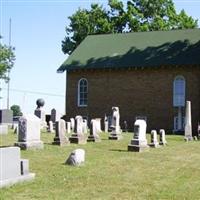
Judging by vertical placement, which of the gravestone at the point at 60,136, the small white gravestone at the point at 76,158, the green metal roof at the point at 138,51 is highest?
the green metal roof at the point at 138,51

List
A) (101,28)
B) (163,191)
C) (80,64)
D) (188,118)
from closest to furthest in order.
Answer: (163,191), (188,118), (80,64), (101,28)

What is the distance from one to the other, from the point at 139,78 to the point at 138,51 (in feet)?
9.10

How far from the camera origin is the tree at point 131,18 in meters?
51.4

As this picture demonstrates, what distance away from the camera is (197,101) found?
39.0m

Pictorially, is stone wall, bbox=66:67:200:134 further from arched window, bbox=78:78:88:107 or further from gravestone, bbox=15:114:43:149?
gravestone, bbox=15:114:43:149

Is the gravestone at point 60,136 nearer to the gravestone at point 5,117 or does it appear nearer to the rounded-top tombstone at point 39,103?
the rounded-top tombstone at point 39,103

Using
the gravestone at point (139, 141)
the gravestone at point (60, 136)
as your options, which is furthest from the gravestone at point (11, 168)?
the gravestone at point (60, 136)

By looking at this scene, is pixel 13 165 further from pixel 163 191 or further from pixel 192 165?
pixel 192 165

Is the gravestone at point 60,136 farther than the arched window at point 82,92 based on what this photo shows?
No

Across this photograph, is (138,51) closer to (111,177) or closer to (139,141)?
(139,141)

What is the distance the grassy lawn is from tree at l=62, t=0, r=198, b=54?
113 feet

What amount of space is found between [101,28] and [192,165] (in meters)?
38.4

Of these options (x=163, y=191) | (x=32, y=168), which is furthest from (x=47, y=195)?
(x=32, y=168)

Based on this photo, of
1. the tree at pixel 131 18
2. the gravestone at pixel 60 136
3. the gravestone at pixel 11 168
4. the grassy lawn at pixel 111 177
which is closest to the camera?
the grassy lawn at pixel 111 177
